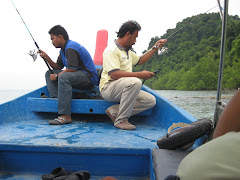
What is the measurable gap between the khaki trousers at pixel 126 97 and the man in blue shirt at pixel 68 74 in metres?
0.39

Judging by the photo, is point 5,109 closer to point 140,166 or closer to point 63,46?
point 63,46

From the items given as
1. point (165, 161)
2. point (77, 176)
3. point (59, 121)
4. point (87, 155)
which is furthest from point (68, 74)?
point (165, 161)

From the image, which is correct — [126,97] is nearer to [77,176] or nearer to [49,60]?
[77,176]

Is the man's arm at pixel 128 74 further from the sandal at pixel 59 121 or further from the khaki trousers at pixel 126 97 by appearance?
the sandal at pixel 59 121

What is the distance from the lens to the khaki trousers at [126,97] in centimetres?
212

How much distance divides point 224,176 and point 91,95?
2771 mm

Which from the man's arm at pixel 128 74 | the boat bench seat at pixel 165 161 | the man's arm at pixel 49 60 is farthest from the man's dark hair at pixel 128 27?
the boat bench seat at pixel 165 161

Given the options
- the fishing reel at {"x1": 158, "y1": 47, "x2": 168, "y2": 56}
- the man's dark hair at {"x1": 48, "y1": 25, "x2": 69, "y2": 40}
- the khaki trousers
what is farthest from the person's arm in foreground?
the man's dark hair at {"x1": 48, "y1": 25, "x2": 69, "y2": 40}

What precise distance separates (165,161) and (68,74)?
1.72 m

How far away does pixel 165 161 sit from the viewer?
3.33ft

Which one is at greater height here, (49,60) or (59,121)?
(49,60)

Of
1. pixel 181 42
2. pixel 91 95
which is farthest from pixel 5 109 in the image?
pixel 181 42

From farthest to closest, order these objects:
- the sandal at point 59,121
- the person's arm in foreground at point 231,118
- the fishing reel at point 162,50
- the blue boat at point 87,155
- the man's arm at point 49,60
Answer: the man's arm at point 49,60
the fishing reel at point 162,50
the sandal at point 59,121
the blue boat at point 87,155
the person's arm in foreground at point 231,118

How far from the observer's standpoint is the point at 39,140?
1.54m
